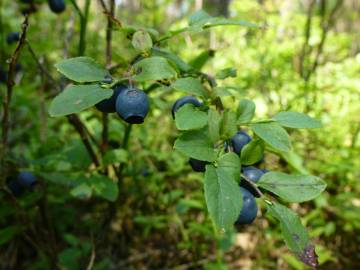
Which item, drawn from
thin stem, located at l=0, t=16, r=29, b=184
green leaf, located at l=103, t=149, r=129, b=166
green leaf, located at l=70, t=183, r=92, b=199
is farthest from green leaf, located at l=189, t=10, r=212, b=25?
green leaf, located at l=70, t=183, r=92, b=199

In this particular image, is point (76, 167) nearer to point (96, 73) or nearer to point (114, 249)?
point (96, 73)

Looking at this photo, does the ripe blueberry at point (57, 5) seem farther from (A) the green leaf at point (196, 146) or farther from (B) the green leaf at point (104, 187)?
(A) the green leaf at point (196, 146)

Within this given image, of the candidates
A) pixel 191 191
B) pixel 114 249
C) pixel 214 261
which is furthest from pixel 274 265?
pixel 114 249

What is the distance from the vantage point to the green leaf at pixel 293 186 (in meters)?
0.68

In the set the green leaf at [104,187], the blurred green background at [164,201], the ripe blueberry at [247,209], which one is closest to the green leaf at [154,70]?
the ripe blueberry at [247,209]

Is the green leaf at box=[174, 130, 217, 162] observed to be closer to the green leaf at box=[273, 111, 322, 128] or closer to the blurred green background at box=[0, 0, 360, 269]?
the green leaf at box=[273, 111, 322, 128]

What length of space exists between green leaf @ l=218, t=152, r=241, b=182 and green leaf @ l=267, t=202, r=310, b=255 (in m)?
0.09

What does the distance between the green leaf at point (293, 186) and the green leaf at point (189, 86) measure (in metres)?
0.20

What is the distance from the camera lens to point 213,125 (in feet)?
2.35

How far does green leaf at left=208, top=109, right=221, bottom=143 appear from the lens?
71 centimetres

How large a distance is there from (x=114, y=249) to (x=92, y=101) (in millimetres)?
1546

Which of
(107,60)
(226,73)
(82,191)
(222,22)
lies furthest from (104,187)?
(222,22)

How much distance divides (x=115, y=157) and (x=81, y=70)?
53cm

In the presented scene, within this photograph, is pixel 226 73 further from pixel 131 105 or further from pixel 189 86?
pixel 131 105
